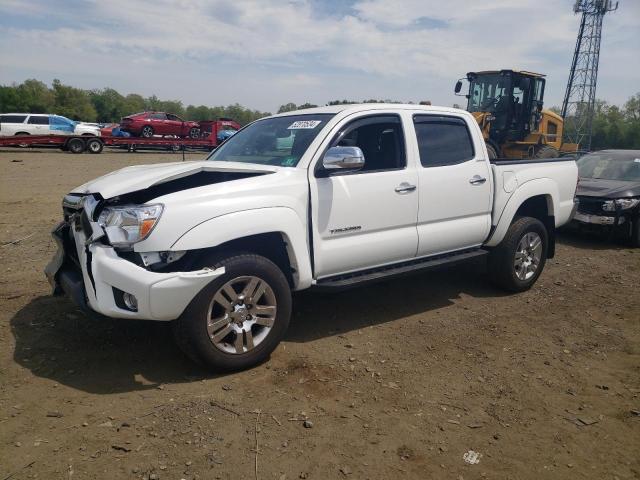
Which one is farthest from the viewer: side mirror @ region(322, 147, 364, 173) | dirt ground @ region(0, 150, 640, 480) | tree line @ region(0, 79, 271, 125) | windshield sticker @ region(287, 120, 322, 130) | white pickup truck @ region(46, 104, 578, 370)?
tree line @ region(0, 79, 271, 125)

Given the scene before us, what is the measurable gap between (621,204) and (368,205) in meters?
5.94

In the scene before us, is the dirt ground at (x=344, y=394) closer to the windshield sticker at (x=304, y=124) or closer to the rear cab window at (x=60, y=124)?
the windshield sticker at (x=304, y=124)

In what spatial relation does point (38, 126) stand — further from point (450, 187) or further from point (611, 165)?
point (450, 187)

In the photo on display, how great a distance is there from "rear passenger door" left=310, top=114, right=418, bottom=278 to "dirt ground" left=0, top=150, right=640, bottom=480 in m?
0.74

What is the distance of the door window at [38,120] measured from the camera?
78.7 feet

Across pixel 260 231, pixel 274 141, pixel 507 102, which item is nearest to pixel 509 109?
pixel 507 102

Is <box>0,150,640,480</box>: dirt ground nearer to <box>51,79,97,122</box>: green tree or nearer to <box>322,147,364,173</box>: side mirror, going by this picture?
<box>322,147,364,173</box>: side mirror

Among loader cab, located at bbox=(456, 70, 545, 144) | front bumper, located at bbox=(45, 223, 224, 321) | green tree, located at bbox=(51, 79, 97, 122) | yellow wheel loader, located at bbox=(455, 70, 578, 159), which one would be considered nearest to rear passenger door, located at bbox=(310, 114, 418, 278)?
front bumper, located at bbox=(45, 223, 224, 321)

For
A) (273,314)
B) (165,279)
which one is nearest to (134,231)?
(165,279)

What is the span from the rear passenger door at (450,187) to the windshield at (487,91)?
1037 centimetres

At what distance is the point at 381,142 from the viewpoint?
15.8 feet

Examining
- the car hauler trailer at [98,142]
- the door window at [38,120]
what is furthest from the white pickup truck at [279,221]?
the door window at [38,120]

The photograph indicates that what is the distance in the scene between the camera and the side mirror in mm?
4000

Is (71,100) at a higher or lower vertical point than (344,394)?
higher
